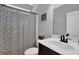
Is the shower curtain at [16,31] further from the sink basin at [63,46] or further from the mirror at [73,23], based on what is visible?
the mirror at [73,23]

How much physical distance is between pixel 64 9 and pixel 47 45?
639 millimetres

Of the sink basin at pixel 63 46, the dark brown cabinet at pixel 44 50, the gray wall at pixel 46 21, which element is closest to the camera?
the sink basin at pixel 63 46

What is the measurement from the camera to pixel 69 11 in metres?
1.36

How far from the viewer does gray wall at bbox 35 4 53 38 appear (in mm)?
1422

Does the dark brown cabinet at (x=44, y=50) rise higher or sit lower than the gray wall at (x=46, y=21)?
lower

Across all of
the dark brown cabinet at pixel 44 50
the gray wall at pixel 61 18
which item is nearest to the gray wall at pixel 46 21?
the gray wall at pixel 61 18

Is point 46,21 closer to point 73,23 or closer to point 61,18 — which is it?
point 61,18

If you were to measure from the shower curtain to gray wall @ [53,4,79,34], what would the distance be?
352mm

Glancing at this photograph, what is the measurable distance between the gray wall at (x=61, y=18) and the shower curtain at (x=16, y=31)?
35 centimetres

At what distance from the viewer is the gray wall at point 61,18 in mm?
1370

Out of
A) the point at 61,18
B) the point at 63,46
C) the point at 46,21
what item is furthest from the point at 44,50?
the point at 61,18
